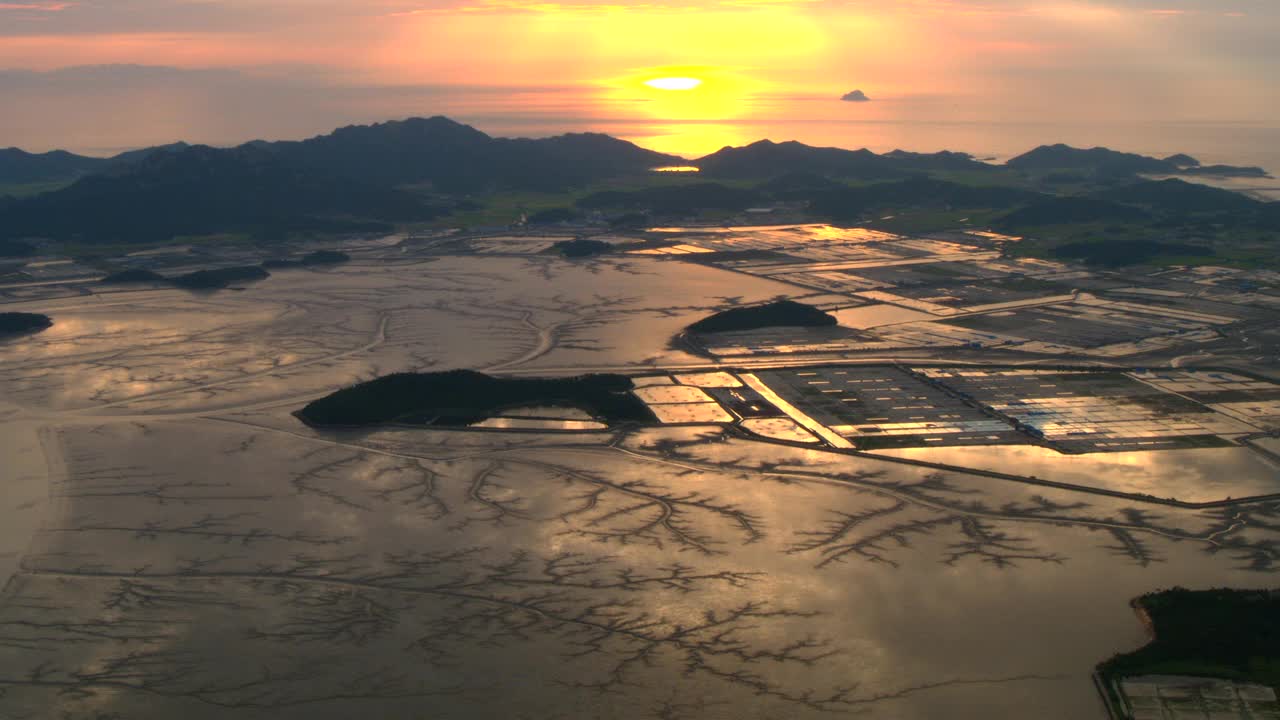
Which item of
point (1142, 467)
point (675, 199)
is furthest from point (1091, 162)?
point (1142, 467)

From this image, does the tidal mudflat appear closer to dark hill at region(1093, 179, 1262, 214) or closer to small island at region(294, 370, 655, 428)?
small island at region(294, 370, 655, 428)

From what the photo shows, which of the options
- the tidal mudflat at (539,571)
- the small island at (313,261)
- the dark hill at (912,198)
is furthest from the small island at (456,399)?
the dark hill at (912,198)

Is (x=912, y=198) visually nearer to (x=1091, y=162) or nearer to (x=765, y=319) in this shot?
(x=765, y=319)

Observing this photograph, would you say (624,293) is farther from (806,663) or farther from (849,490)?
(806,663)

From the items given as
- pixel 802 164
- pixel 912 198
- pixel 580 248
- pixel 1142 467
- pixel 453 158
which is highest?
pixel 453 158

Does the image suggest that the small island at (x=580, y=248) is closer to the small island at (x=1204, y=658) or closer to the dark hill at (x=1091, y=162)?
the small island at (x=1204, y=658)

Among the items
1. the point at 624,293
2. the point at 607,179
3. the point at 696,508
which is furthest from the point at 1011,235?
the point at 696,508

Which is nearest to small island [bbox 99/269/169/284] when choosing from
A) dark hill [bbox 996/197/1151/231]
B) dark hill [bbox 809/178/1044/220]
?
dark hill [bbox 809/178/1044/220]
